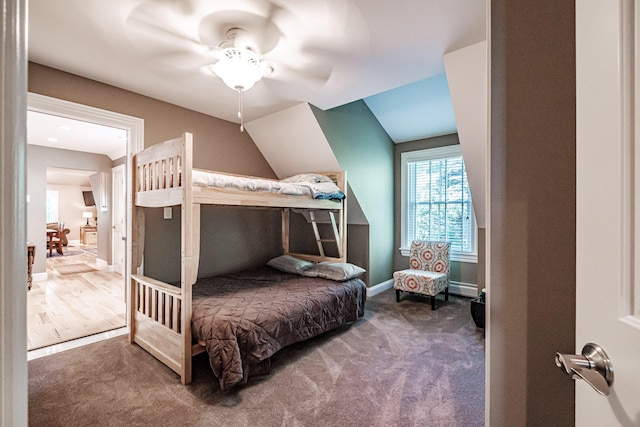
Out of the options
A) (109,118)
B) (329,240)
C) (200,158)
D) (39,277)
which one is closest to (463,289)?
(329,240)

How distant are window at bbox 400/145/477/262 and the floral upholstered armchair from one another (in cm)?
33

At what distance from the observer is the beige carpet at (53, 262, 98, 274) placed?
17.9ft

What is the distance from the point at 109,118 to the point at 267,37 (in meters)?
1.74

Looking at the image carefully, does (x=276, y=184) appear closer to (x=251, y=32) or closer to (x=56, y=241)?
(x=251, y=32)

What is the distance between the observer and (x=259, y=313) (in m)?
2.13

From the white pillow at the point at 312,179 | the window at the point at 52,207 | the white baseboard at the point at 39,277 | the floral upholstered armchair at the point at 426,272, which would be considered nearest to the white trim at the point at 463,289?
the floral upholstered armchair at the point at 426,272

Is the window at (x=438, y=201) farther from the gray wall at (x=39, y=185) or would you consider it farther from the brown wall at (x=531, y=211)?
the gray wall at (x=39, y=185)

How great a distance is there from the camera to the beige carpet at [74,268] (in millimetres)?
5467

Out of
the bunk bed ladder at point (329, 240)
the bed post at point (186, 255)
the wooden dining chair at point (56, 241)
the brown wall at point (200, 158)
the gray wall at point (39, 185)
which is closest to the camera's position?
the bed post at point (186, 255)

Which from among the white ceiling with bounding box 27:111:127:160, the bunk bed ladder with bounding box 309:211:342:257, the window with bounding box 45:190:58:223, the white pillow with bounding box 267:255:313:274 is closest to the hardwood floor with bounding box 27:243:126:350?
the white pillow with bounding box 267:255:313:274

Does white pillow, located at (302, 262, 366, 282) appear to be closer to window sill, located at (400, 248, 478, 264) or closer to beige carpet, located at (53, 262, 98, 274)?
window sill, located at (400, 248, 478, 264)
